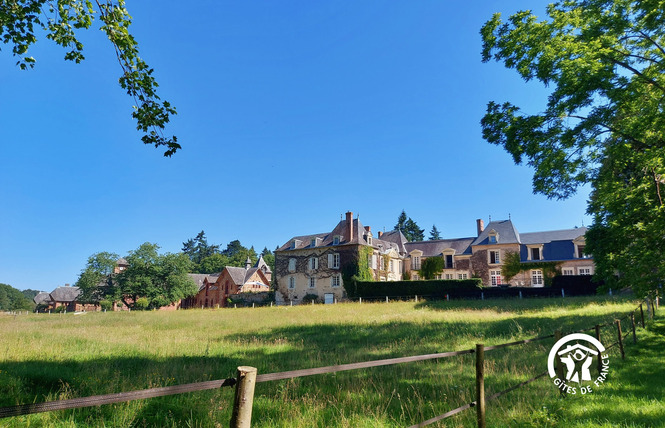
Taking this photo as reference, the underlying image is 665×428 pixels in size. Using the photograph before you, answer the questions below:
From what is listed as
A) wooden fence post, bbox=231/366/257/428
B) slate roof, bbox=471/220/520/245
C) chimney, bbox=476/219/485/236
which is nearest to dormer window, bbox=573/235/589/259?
slate roof, bbox=471/220/520/245

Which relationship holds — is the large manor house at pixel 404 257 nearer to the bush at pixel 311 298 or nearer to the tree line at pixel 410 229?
the bush at pixel 311 298

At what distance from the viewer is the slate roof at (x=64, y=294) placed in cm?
7144

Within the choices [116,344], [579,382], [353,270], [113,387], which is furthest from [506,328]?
[353,270]

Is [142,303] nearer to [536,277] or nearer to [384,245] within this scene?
[384,245]

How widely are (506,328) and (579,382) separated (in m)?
7.45

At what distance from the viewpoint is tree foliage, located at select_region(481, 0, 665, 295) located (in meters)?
9.13

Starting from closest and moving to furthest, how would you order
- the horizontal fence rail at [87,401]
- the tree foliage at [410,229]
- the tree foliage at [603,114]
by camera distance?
the horizontal fence rail at [87,401], the tree foliage at [603,114], the tree foliage at [410,229]

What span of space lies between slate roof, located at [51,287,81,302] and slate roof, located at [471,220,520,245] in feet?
246

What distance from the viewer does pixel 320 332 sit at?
14609mm

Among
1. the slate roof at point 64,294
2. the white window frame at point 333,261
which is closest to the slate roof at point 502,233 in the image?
the white window frame at point 333,261

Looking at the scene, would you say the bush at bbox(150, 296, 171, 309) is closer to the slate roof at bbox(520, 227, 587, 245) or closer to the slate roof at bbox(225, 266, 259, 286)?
the slate roof at bbox(225, 266, 259, 286)

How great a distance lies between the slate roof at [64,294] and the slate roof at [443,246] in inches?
2645

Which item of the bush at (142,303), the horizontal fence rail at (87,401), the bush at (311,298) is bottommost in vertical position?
the bush at (142,303)

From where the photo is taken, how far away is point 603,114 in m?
9.59
